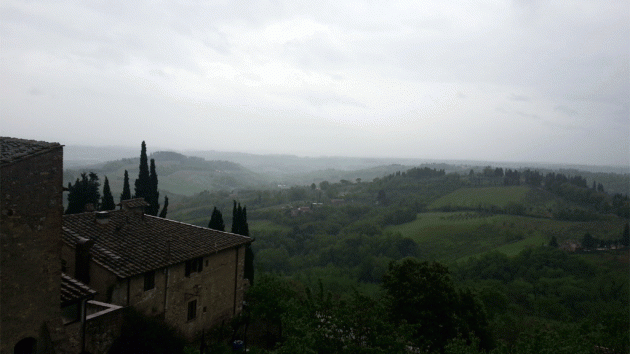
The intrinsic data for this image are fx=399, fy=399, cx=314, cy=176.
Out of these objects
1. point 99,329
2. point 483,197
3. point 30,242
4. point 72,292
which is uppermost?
point 30,242

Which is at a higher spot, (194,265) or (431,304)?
(194,265)

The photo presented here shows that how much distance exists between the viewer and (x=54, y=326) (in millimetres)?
11086

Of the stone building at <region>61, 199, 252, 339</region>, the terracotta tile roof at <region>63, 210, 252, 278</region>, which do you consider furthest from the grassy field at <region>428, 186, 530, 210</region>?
the terracotta tile roof at <region>63, 210, 252, 278</region>

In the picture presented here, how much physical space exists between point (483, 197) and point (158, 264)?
5007 inches

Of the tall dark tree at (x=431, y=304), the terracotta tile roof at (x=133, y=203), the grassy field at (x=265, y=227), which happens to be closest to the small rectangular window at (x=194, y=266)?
the terracotta tile roof at (x=133, y=203)

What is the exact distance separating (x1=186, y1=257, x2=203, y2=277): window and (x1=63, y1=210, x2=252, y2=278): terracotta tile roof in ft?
1.34

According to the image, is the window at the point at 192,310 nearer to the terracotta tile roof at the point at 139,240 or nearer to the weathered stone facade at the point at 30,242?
the terracotta tile roof at the point at 139,240

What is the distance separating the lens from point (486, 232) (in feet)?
313

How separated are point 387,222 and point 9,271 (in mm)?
109886

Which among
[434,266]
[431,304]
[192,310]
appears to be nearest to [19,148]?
[192,310]

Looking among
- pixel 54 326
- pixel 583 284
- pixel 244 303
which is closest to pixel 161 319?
pixel 54 326

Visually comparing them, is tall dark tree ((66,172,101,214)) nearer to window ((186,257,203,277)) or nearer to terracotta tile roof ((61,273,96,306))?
window ((186,257,203,277))

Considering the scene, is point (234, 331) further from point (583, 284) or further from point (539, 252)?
point (539, 252)

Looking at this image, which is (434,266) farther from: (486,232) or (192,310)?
(486,232)
